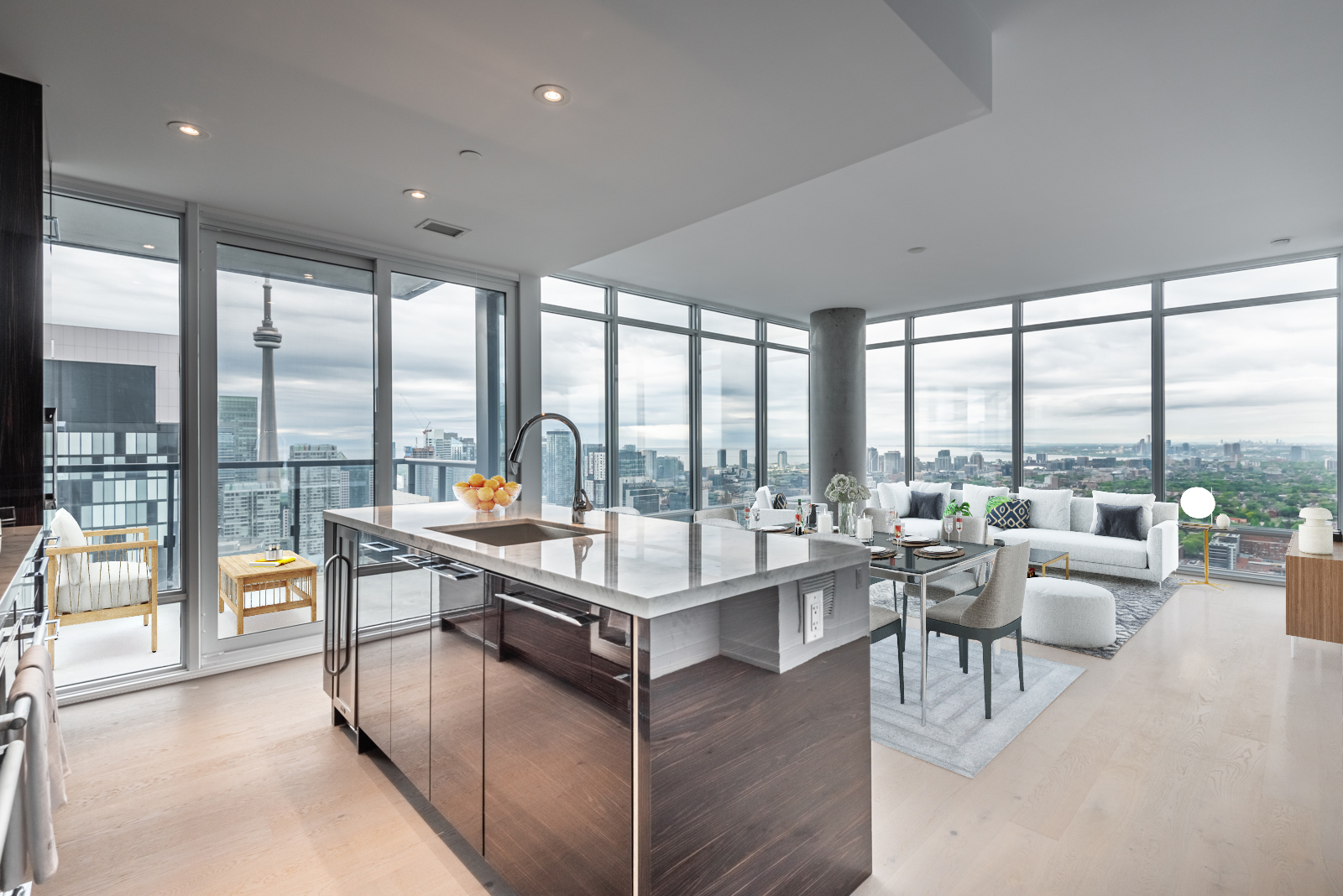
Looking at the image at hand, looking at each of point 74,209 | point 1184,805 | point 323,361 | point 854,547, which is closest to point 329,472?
point 323,361

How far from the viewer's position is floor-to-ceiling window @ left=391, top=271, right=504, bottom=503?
4430mm

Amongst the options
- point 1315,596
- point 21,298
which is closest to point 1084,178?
point 1315,596

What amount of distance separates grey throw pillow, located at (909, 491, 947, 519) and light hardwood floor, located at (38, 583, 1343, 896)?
377 cm

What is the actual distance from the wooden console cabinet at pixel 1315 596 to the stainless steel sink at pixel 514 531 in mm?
3798

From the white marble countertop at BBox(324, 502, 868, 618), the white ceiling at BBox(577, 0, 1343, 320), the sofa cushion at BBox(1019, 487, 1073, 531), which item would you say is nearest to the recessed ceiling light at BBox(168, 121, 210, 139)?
the white marble countertop at BBox(324, 502, 868, 618)

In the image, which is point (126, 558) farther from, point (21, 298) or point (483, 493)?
point (483, 493)

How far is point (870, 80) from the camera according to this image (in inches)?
88.6

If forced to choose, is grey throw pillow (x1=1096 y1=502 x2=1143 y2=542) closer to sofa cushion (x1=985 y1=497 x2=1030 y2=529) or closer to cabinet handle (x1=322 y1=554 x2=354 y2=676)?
sofa cushion (x1=985 y1=497 x2=1030 y2=529)

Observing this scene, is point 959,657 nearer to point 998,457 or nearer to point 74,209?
point 998,457

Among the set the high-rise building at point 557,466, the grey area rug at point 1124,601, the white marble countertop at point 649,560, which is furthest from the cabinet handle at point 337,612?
the grey area rug at point 1124,601

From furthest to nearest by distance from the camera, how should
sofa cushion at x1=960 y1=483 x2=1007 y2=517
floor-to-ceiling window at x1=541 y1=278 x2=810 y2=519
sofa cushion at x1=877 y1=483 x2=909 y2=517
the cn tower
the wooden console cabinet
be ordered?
sofa cushion at x1=877 y1=483 x2=909 y2=517
sofa cushion at x1=960 y1=483 x2=1007 y2=517
floor-to-ceiling window at x1=541 y1=278 x2=810 y2=519
the cn tower
the wooden console cabinet

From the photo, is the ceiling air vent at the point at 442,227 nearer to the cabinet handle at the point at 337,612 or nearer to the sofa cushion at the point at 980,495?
the cabinet handle at the point at 337,612

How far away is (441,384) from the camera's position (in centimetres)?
462

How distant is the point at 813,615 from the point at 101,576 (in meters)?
3.69
